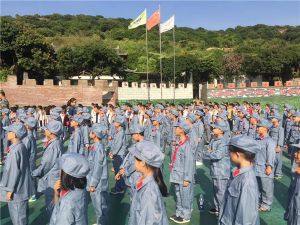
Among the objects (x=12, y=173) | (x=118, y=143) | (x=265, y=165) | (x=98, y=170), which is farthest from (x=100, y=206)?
(x=265, y=165)

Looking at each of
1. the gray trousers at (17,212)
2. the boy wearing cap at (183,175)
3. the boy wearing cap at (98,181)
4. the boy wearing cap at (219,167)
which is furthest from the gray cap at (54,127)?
the boy wearing cap at (219,167)

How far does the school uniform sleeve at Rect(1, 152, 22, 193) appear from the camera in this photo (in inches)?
147

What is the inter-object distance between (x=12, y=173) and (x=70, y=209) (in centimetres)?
163

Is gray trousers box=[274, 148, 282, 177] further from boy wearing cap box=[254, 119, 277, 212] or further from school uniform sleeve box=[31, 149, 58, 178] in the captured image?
school uniform sleeve box=[31, 149, 58, 178]

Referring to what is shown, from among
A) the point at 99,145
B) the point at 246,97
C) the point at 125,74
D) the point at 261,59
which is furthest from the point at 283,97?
the point at 99,145

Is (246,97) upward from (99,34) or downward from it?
downward

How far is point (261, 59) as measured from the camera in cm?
3478

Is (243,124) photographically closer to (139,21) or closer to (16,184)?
(16,184)

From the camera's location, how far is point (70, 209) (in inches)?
103

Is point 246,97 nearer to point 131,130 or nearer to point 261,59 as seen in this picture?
point 261,59

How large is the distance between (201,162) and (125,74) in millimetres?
26303

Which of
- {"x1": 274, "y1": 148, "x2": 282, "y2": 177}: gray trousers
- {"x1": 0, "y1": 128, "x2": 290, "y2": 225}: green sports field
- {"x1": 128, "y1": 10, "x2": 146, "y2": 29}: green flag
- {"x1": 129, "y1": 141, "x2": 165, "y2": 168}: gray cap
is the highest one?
{"x1": 128, "y1": 10, "x2": 146, "y2": 29}: green flag

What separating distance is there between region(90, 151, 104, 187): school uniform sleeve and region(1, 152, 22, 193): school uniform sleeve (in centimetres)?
106

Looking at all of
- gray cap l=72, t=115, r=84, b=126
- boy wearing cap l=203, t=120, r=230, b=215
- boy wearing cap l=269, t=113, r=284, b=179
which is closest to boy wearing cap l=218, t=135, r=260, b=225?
boy wearing cap l=203, t=120, r=230, b=215
